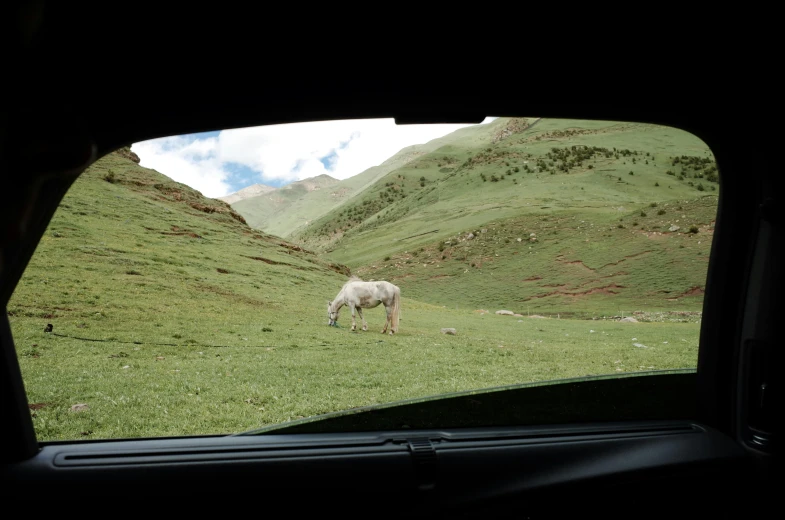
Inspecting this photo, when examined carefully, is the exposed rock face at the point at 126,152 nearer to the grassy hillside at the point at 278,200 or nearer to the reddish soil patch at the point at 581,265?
the grassy hillside at the point at 278,200

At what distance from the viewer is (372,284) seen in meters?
13.7

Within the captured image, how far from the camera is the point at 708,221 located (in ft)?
8.38

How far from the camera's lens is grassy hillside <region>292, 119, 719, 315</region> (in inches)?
427

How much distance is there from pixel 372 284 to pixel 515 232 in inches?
269

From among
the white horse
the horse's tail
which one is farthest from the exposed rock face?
the white horse

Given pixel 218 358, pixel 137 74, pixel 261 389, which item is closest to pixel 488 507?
pixel 137 74

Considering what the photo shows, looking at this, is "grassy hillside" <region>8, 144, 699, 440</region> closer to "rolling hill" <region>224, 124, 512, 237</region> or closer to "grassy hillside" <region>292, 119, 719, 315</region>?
"grassy hillside" <region>292, 119, 719, 315</region>

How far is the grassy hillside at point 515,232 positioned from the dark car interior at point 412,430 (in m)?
6.88

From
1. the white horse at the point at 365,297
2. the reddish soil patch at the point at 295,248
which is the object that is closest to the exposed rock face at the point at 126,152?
the white horse at the point at 365,297

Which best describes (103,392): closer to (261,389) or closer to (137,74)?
(261,389)

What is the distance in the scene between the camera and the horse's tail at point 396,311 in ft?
40.7

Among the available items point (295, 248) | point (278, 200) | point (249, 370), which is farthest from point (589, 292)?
point (295, 248)

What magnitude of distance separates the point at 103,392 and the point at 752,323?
423 cm

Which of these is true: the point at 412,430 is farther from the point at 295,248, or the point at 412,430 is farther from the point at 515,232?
the point at 295,248
